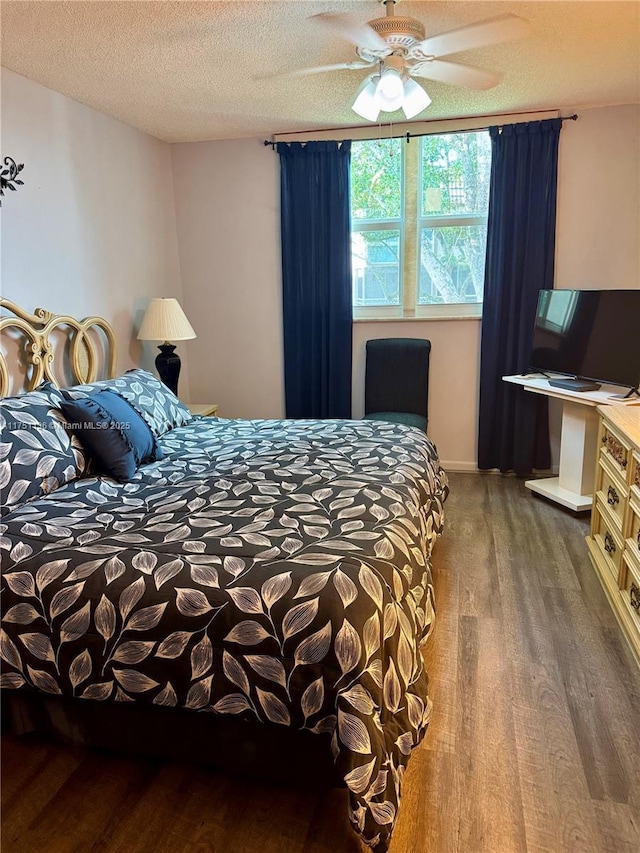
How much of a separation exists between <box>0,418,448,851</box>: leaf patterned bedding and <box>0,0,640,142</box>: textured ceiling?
6.49 feet

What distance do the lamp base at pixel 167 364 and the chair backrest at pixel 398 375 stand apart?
1.42 metres

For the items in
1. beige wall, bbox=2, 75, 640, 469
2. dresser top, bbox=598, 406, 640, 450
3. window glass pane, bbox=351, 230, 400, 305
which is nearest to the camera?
dresser top, bbox=598, 406, 640, 450

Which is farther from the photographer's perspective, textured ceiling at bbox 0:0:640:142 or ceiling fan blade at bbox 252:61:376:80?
ceiling fan blade at bbox 252:61:376:80

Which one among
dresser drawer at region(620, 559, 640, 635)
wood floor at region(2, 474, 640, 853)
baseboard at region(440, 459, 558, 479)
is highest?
dresser drawer at region(620, 559, 640, 635)

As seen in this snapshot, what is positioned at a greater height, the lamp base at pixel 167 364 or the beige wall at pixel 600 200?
the beige wall at pixel 600 200

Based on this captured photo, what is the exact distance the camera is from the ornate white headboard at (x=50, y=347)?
286 centimetres

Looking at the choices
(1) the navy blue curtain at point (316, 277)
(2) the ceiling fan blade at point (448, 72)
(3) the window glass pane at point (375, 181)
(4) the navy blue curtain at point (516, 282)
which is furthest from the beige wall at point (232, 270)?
(2) the ceiling fan blade at point (448, 72)

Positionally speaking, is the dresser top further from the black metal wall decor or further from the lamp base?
the black metal wall decor

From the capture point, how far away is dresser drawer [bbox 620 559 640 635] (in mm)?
2178

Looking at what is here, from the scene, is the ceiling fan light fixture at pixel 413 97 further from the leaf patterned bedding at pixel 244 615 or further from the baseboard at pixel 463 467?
the baseboard at pixel 463 467

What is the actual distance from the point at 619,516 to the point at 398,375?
2018mm

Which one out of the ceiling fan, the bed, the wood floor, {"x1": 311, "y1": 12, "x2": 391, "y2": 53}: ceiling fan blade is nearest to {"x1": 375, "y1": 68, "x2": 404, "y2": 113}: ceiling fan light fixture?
the ceiling fan

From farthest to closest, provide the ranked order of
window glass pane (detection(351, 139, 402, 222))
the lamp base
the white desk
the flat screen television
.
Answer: window glass pane (detection(351, 139, 402, 222)) < the lamp base < the white desk < the flat screen television

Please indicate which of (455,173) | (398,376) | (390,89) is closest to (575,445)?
(398,376)
